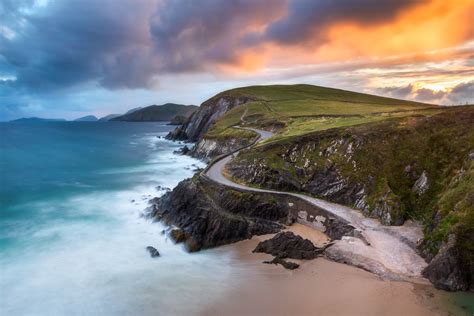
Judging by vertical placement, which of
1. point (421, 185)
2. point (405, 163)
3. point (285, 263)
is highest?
point (405, 163)

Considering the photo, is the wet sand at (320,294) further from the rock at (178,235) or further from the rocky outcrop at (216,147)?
the rocky outcrop at (216,147)

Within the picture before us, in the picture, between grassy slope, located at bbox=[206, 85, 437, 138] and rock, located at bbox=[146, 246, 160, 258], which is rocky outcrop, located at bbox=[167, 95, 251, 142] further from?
rock, located at bbox=[146, 246, 160, 258]

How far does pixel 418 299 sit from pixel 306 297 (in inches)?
282

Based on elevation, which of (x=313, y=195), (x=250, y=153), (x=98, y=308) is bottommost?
(x=98, y=308)

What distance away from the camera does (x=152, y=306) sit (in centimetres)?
2423

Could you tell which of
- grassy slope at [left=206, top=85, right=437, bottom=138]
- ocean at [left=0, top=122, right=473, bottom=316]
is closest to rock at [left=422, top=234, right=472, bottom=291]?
ocean at [left=0, top=122, right=473, bottom=316]

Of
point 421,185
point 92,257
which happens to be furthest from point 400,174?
point 92,257

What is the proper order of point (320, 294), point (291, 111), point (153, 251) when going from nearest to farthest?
point (320, 294)
point (153, 251)
point (291, 111)

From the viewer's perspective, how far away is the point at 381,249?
28719mm

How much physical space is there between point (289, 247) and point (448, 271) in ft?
38.8

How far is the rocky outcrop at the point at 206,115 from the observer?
122 meters

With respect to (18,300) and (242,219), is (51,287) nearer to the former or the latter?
(18,300)

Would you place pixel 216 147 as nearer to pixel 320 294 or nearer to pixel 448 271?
pixel 320 294

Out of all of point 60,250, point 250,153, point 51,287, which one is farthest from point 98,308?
point 250,153
